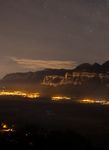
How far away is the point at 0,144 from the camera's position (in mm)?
47781

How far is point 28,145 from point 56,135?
261 inches

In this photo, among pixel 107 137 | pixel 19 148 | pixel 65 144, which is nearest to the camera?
pixel 19 148

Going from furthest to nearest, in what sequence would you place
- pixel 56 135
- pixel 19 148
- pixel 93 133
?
pixel 93 133
pixel 56 135
pixel 19 148

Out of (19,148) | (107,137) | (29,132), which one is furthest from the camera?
(107,137)

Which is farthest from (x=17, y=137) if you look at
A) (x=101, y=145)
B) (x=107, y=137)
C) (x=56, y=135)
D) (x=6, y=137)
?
(x=107, y=137)

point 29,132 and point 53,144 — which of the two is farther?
point 29,132

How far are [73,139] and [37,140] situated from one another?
5366 millimetres

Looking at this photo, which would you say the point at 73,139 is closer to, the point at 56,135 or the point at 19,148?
the point at 56,135

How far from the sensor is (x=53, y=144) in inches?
1930

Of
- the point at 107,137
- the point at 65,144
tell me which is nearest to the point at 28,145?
the point at 65,144

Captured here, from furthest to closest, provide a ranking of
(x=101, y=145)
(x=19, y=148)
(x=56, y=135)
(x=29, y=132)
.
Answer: (x=101, y=145), (x=29, y=132), (x=56, y=135), (x=19, y=148)

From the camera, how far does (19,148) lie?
46.3m

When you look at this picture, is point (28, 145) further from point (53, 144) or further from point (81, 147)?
point (81, 147)

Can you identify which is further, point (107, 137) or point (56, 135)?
point (107, 137)
